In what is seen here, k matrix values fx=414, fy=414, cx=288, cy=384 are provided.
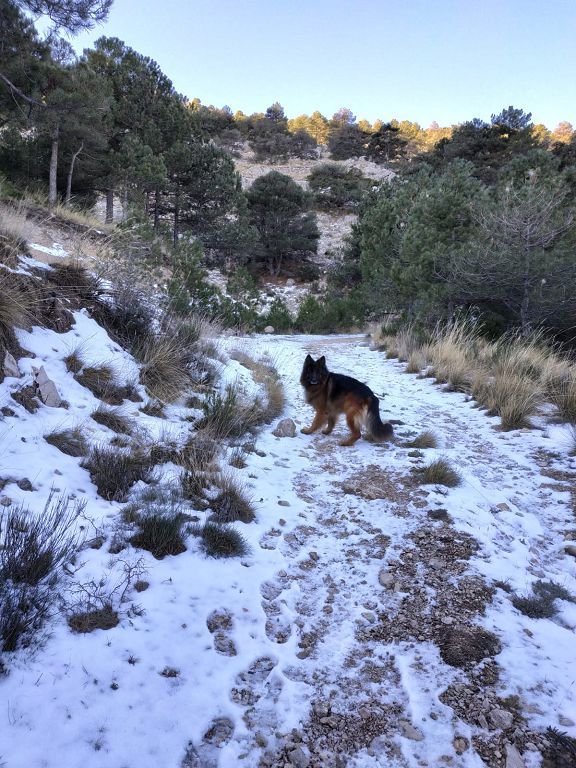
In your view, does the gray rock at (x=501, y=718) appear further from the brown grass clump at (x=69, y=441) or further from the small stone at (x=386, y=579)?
the brown grass clump at (x=69, y=441)

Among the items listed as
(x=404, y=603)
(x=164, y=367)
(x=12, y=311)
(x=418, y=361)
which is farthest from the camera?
(x=418, y=361)

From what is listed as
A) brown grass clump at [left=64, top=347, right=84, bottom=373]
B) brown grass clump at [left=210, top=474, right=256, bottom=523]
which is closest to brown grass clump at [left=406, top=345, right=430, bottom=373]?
brown grass clump at [left=210, top=474, right=256, bottom=523]

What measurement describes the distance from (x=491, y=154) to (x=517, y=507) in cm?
3024

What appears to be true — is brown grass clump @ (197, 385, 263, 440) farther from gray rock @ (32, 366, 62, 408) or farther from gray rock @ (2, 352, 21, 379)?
gray rock @ (2, 352, 21, 379)

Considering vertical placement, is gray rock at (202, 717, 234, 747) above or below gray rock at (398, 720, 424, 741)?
below

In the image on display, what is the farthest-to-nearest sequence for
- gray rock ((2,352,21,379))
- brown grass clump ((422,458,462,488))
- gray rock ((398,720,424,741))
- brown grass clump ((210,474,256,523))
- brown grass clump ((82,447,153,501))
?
brown grass clump ((422,458,462,488)), gray rock ((2,352,21,379)), brown grass clump ((210,474,256,523)), brown grass clump ((82,447,153,501)), gray rock ((398,720,424,741))

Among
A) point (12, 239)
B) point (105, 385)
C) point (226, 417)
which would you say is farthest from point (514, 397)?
point (12, 239)

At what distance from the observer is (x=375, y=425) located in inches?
192

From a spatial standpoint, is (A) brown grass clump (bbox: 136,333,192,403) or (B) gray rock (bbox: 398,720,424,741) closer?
(B) gray rock (bbox: 398,720,424,741)

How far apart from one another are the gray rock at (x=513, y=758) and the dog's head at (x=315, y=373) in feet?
12.5

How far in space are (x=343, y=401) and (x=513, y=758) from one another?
3.72 meters

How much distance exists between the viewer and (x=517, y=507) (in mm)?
3486

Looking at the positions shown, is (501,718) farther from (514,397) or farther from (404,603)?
(514,397)

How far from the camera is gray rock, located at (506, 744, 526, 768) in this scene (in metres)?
1.52
